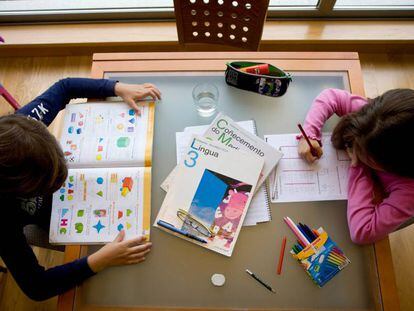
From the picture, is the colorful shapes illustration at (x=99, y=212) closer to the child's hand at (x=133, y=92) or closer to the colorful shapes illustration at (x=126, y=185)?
the colorful shapes illustration at (x=126, y=185)

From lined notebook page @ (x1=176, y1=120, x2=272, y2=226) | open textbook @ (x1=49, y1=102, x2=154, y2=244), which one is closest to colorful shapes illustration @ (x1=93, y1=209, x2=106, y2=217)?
open textbook @ (x1=49, y1=102, x2=154, y2=244)

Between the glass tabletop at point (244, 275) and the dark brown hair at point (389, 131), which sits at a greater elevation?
the dark brown hair at point (389, 131)

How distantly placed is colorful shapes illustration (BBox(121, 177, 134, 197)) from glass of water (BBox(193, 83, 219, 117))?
0.30 metres

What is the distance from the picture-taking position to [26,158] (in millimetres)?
814

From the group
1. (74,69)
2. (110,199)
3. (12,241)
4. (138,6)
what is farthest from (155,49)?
(12,241)

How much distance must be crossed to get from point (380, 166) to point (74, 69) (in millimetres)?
1676

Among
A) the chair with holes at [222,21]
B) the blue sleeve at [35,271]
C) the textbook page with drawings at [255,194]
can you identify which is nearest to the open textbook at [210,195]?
the textbook page with drawings at [255,194]

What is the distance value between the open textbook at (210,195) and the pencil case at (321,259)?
18 centimetres

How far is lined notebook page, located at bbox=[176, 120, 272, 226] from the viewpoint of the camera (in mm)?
943

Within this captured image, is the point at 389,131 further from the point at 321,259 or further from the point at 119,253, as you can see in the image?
the point at 119,253

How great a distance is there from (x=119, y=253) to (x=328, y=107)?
716 millimetres

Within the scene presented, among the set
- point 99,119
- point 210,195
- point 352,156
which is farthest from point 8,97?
point 352,156

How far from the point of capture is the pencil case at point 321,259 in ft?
2.89

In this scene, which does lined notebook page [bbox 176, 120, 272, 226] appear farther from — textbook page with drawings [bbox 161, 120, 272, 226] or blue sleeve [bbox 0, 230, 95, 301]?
blue sleeve [bbox 0, 230, 95, 301]
